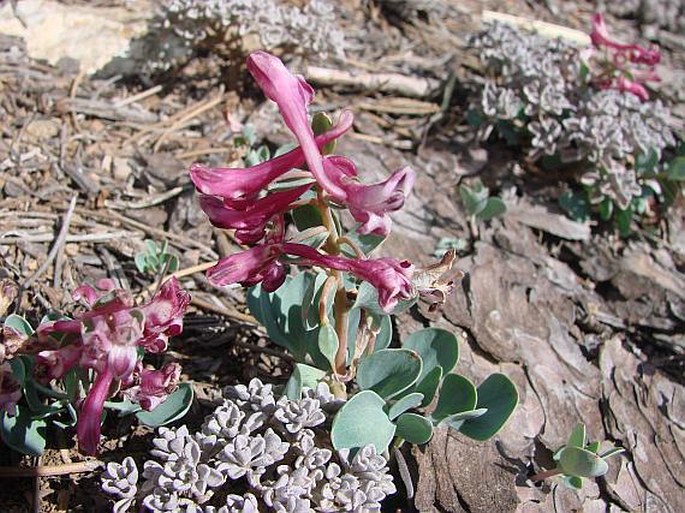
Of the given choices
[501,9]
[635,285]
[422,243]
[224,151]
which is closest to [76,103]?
[224,151]

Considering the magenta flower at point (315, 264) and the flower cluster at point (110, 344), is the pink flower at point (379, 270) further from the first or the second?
the flower cluster at point (110, 344)

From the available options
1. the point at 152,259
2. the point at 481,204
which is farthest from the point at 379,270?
the point at 481,204

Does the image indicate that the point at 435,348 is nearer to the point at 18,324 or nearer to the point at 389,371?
the point at 389,371

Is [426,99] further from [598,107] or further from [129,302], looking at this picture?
[129,302]

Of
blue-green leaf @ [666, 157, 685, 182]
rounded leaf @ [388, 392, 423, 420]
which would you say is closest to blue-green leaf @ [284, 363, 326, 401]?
rounded leaf @ [388, 392, 423, 420]

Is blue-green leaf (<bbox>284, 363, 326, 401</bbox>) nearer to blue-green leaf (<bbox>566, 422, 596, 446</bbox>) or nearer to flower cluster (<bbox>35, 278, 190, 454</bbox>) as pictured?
flower cluster (<bbox>35, 278, 190, 454</bbox>)

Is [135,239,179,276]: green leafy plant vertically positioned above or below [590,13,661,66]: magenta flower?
below

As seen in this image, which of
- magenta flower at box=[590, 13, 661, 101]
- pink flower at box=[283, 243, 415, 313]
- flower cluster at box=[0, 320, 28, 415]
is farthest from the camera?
magenta flower at box=[590, 13, 661, 101]
